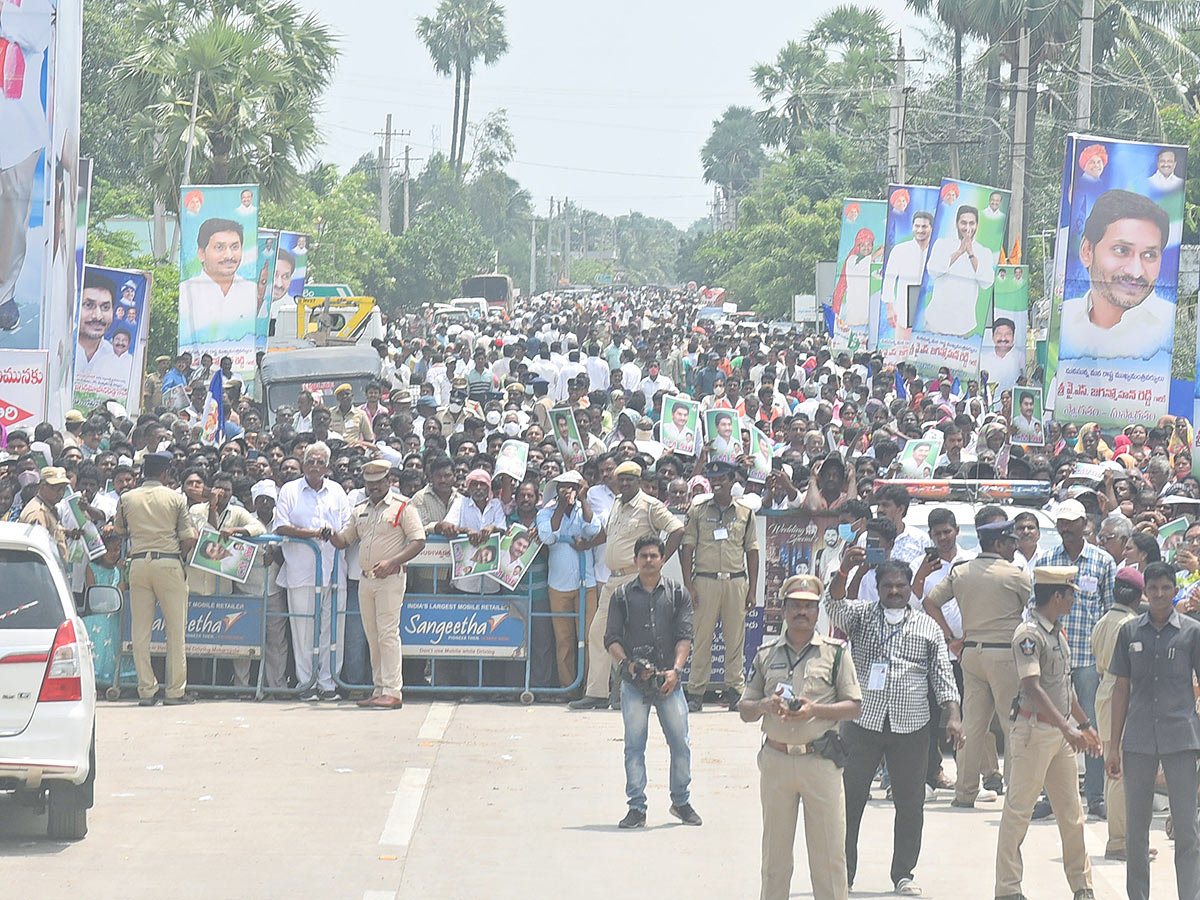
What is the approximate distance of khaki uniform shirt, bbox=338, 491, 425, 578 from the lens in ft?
45.8

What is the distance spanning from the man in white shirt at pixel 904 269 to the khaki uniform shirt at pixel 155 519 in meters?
20.4

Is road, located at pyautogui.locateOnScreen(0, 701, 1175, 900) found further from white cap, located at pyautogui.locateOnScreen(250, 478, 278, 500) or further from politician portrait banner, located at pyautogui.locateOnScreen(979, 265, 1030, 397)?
politician portrait banner, located at pyautogui.locateOnScreen(979, 265, 1030, 397)

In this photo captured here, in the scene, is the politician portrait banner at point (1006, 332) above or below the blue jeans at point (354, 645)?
above

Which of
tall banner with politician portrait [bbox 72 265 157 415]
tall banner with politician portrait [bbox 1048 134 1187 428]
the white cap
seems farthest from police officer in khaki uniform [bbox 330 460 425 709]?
tall banner with politician portrait [bbox 72 265 157 415]

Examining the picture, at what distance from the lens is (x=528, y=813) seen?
35.0 feet

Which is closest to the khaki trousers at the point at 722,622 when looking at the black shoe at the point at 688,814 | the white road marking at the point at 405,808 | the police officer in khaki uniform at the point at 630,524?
the police officer in khaki uniform at the point at 630,524

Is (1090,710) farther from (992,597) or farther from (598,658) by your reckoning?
(598,658)

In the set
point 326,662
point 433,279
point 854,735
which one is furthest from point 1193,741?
point 433,279

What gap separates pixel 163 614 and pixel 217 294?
13.4 metres

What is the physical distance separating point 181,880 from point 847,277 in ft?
100

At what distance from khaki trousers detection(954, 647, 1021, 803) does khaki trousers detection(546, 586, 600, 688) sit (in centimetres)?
402

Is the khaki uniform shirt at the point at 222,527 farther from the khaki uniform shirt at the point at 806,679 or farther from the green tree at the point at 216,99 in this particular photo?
the green tree at the point at 216,99

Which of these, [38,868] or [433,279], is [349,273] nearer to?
[433,279]

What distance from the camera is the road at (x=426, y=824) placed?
29.9 feet
